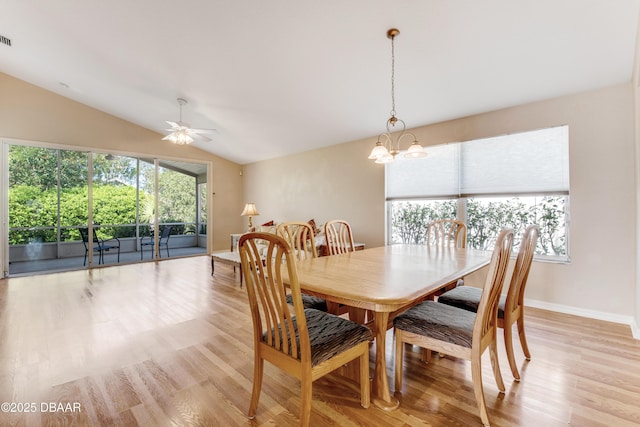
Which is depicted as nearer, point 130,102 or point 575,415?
point 575,415

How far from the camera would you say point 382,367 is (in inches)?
65.3

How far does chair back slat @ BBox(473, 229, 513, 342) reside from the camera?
143 centimetres

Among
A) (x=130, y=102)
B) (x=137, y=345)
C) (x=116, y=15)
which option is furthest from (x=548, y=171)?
(x=130, y=102)

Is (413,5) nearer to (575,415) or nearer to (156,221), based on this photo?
(575,415)

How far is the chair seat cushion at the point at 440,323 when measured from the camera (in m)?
1.58

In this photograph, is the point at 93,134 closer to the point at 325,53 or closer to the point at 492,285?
the point at 325,53

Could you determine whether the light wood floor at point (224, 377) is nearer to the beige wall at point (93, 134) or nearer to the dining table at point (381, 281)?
the dining table at point (381, 281)

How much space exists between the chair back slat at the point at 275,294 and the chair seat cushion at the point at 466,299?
132 cm

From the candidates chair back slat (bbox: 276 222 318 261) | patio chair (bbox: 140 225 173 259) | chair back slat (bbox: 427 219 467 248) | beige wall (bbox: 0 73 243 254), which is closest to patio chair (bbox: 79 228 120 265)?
patio chair (bbox: 140 225 173 259)

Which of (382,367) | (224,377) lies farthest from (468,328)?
(224,377)

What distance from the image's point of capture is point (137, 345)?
96.7 inches

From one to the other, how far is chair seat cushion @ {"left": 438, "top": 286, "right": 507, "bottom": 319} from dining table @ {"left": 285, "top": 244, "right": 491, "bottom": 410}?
27 cm

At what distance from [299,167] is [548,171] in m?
4.27

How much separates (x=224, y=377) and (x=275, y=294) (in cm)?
105
